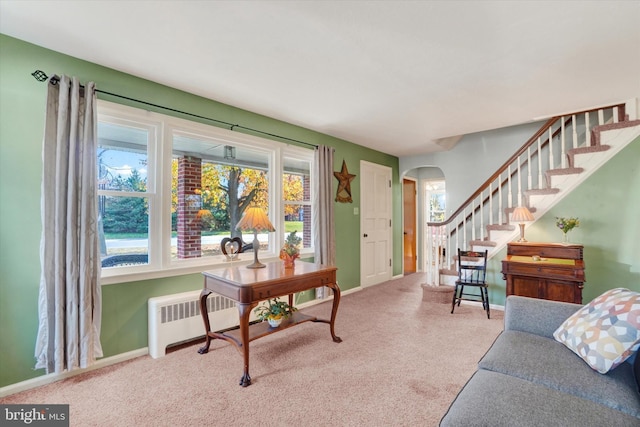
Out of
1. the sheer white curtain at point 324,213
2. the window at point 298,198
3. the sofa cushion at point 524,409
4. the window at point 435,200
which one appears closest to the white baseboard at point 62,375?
the window at point 298,198

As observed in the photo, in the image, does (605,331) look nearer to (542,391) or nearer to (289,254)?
(542,391)

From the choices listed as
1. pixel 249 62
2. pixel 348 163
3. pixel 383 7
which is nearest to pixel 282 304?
pixel 249 62

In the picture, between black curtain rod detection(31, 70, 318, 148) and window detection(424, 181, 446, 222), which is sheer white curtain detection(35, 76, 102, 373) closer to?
black curtain rod detection(31, 70, 318, 148)

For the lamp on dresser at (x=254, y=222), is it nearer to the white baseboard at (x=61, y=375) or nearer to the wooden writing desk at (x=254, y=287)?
the wooden writing desk at (x=254, y=287)

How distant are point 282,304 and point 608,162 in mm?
4006

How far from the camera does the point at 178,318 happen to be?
8.96ft

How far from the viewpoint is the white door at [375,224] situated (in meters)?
5.15

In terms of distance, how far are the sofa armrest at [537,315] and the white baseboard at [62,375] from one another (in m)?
2.96

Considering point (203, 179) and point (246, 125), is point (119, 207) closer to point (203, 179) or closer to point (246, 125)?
point (203, 179)

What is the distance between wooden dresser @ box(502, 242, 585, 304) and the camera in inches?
126

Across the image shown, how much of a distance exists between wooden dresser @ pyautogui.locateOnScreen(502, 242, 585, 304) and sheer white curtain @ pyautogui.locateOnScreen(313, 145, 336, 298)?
2.18m

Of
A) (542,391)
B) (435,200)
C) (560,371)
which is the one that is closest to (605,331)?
(560,371)

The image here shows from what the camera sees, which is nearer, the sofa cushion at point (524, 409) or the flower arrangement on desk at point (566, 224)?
the sofa cushion at point (524, 409)

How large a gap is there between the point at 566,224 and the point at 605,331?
99.6 inches
